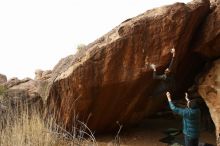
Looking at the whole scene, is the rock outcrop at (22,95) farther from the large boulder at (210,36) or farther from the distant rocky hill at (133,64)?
the large boulder at (210,36)

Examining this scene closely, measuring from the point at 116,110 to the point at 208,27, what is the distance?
304cm

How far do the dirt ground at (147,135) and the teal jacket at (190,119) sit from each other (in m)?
1.96

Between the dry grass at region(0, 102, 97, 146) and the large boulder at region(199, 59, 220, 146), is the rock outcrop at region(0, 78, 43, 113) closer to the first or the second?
the dry grass at region(0, 102, 97, 146)

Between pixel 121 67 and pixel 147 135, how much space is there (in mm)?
2087

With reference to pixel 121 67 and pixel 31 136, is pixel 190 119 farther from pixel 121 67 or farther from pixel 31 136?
pixel 31 136

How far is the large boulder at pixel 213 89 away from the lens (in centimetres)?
995

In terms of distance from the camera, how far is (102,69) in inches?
405

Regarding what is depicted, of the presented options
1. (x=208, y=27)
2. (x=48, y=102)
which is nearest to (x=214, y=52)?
(x=208, y=27)

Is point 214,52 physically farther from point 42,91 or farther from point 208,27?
point 42,91

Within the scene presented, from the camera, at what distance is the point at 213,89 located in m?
10.1

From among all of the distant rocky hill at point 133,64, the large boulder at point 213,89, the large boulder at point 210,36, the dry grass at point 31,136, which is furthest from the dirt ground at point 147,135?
the dry grass at point 31,136

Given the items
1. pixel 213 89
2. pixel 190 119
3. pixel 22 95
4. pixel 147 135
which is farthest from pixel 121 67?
pixel 22 95

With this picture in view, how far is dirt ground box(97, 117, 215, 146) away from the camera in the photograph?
34.5 ft

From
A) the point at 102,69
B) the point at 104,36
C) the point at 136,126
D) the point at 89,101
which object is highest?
the point at 104,36
